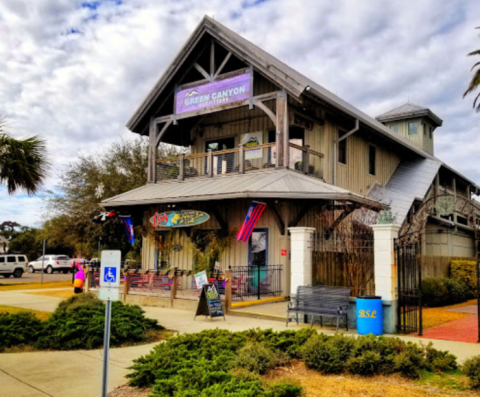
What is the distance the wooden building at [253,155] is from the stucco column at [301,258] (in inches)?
102

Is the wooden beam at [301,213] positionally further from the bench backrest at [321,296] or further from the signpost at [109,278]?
the signpost at [109,278]

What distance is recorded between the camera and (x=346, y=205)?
1584 cm

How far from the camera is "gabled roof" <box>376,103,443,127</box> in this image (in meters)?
29.4

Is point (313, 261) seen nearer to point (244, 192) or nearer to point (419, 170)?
point (244, 192)

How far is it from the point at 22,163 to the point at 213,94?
805cm

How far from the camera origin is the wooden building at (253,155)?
16.2 m

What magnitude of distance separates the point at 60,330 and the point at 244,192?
277 inches

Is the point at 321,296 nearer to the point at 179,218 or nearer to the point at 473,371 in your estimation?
the point at 473,371

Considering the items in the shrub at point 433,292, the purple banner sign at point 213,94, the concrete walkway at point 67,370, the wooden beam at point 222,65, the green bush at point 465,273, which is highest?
the wooden beam at point 222,65

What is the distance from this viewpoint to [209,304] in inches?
475

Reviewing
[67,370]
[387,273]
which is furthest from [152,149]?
[67,370]

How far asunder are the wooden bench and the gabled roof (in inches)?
849

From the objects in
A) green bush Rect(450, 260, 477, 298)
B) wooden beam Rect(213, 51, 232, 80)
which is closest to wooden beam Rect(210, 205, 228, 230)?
Answer: wooden beam Rect(213, 51, 232, 80)


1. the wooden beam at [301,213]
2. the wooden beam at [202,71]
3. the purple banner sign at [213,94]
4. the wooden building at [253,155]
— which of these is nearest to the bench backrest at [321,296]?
the wooden building at [253,155]
